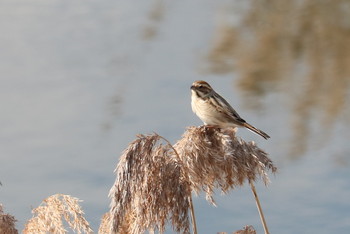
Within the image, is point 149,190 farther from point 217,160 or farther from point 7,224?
point 7,224

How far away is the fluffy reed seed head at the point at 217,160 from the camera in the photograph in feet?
15.8

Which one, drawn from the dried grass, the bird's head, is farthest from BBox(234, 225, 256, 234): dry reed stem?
the bird's head

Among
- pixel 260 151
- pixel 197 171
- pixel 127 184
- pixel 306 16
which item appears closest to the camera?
pixel 306 16

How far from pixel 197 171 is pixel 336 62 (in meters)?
3.88

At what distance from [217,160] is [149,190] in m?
0.66

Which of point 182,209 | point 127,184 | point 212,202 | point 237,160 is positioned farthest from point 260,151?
point 127,184

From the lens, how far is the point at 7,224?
552cm

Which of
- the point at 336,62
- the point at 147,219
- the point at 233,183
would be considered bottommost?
the point at 336,62

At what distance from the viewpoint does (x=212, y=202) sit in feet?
16.3

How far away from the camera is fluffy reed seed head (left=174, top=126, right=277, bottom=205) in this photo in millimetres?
4812

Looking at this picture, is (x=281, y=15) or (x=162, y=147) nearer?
(x=281, y=15)

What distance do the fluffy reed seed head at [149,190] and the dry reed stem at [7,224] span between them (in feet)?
4.77

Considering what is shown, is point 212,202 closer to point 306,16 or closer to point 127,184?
point 127,184

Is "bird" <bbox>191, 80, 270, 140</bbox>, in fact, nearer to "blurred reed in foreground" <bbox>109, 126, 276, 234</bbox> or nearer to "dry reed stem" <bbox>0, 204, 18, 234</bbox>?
"blurred reed in foreground" <bbox>109, 126, 276, 234</bbox>
